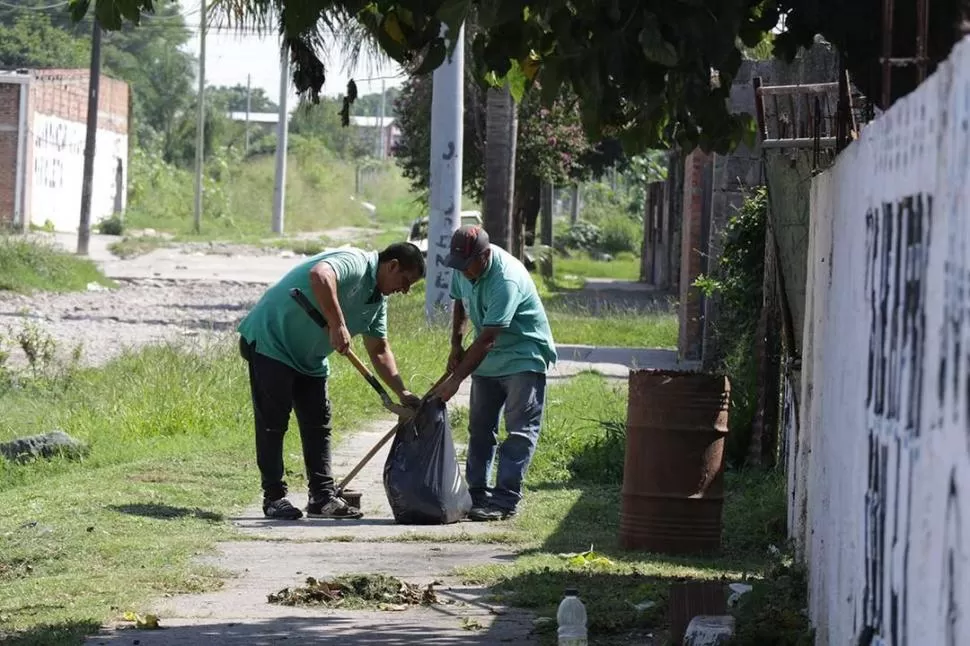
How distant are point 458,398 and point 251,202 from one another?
6125 cm

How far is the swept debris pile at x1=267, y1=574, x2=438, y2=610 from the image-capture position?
23.4ft

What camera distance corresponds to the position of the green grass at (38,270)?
2967 centimetres

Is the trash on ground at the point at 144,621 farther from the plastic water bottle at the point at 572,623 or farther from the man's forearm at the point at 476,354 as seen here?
the man's forearm at the point at 476,354

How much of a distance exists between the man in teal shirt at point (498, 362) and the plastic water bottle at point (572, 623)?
312 centimetres

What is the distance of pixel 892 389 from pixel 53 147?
52900 mm

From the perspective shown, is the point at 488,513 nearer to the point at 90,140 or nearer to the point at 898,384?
the point at 898,384

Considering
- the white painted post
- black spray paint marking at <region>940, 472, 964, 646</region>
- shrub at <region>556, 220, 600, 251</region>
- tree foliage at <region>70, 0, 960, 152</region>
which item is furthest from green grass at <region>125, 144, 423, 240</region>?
black spray paint marking at <region>940, 472, 964, 646</region>

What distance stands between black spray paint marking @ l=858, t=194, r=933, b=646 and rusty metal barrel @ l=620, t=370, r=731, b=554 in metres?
3.65

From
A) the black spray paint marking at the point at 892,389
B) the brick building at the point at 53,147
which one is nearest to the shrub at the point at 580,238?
the brick building at the point at 53,147

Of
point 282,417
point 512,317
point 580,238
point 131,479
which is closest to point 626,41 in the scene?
point 512,317

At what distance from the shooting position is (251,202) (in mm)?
75562

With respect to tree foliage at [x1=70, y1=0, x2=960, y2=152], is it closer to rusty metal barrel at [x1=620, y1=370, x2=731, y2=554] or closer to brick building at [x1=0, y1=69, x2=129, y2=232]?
rusty metal barrel at [x1=620, y1=370, x2=731, y2=554]

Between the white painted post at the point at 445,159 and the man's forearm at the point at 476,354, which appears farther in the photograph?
the white painted post at the point at 445,159

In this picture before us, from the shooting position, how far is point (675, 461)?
8219 mm
